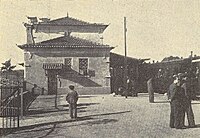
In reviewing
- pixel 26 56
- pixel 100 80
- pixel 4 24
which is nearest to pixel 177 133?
pixel 4 24

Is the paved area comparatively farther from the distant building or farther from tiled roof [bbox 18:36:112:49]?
tiled roof [bbox 18:36:112:49]

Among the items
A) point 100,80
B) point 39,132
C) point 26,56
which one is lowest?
point 39,132

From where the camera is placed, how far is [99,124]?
11.6ft

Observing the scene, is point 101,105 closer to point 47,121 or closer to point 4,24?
point 47,121

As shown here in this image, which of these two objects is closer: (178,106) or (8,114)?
(178,106)

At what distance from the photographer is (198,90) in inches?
224

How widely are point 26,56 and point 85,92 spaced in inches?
111

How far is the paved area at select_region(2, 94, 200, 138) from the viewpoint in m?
3.04

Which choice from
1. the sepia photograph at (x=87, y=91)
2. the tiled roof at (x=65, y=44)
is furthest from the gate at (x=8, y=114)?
the tiled roof at (x=65, y=44)

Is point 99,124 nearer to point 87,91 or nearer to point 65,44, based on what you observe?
point 87,91

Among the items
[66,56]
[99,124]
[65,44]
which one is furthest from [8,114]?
[65,44]

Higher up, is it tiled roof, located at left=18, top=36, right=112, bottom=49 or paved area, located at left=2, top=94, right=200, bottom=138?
tiled roof, located at left=18, top=36, right=112, bottom=49

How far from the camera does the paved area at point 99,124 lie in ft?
9.96

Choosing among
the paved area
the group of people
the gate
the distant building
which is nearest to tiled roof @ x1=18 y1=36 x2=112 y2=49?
the distant building
